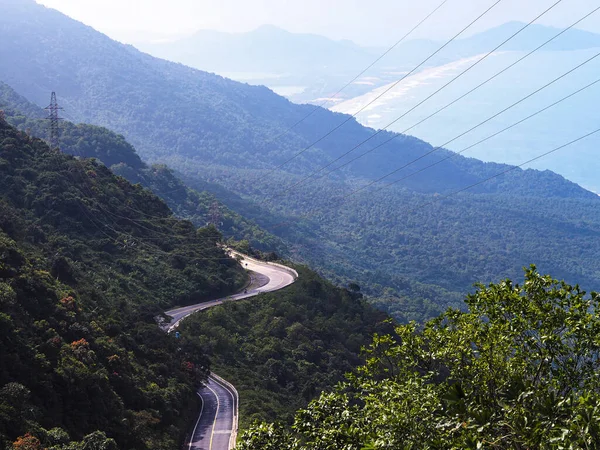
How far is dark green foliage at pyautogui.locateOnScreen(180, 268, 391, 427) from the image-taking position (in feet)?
132

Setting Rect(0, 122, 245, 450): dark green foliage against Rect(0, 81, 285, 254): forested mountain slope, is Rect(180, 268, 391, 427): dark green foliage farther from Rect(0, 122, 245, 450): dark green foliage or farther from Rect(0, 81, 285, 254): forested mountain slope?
Rect(0, 81, 285, 254): forested mountain slope

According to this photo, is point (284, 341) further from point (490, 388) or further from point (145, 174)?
point (145, 174)

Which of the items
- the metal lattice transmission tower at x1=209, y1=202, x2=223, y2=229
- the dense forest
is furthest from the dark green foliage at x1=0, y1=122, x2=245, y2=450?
A: the metal lattice transmission tower at x1=209, y1=202, x2=223, y2=229

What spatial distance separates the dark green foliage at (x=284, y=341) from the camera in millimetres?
40094

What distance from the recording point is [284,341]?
4844 cm

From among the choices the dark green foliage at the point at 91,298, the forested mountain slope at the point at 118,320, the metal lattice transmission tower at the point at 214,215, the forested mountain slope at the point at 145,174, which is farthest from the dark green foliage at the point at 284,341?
the forested mountain slope at the point at 145,174

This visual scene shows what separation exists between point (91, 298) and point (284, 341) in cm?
1682

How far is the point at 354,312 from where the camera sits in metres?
58.6

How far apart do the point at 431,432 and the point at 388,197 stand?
171 metres

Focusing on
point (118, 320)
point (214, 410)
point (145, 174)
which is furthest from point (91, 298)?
point (145, 174)

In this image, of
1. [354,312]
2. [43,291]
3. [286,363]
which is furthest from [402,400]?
[354,312]

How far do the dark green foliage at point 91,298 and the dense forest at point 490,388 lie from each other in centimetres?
989

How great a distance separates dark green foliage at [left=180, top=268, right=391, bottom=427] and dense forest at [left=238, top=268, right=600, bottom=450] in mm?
18551

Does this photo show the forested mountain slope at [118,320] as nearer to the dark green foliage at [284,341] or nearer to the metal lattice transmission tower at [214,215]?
the dark green foliage at [284,341]
